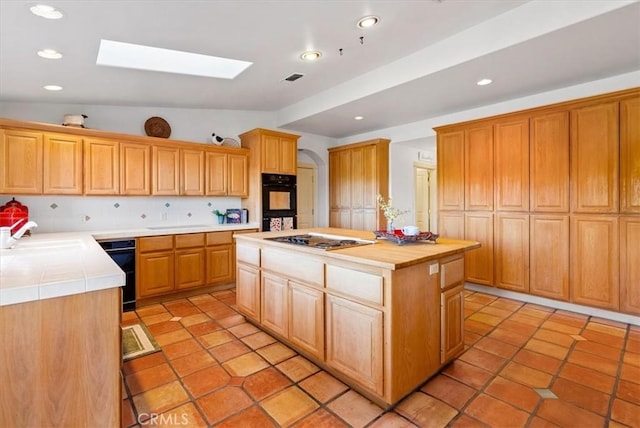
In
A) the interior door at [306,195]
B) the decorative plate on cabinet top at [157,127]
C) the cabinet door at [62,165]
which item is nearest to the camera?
the cabinet door at [62,165]

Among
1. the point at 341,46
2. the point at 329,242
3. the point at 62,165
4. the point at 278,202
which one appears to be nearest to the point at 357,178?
the point at 278,202

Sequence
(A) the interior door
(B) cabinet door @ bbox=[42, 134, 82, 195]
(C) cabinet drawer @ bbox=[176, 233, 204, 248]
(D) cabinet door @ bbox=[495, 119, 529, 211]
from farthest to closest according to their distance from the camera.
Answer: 1. (A) the interior door
2. (C) cabinet drawer @ bbox=[176, 233, 204, 248]
3. (D) cabinet door @ bbox=[495, 119, 529, 211]
4. (B) cabinet door @ bbox=[42, 134, 82, 195]

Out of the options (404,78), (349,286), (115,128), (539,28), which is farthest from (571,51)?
(115,128)

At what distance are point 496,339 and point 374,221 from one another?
2908 millimetres

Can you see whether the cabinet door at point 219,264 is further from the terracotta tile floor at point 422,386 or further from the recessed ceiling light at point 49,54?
the recessed ceiling light at point 49,54

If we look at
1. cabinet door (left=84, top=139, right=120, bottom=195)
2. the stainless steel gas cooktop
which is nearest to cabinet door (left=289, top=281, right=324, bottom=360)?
the stainless steel gas cooktop

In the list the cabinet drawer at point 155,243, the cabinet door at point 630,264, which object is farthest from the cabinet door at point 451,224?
the cabinet drawer at point 155,243

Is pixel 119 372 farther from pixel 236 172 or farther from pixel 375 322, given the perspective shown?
pixel 236 172

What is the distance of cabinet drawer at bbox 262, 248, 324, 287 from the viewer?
2304mm

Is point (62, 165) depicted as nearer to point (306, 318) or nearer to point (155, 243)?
point (155, 243)

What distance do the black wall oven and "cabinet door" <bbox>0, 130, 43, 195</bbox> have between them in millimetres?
2607

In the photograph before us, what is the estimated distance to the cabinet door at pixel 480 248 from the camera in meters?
4.05

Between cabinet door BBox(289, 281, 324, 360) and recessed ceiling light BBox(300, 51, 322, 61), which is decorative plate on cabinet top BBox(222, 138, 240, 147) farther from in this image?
cabinet door BBox(289, 281, 324, 360)

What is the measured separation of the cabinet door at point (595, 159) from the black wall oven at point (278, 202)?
3648 millimetres
